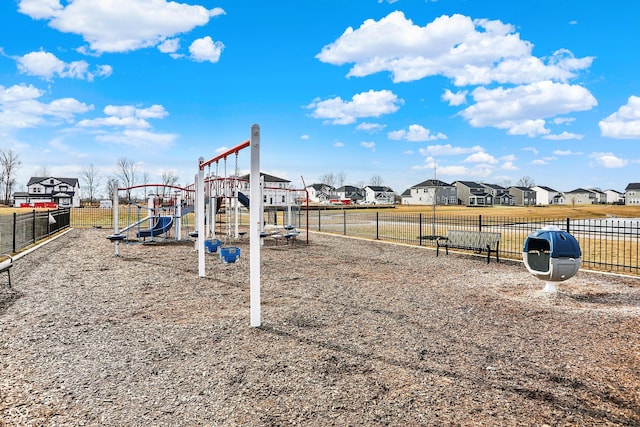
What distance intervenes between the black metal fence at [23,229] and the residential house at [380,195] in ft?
339

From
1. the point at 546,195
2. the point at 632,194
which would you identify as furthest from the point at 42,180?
the point at 632,194

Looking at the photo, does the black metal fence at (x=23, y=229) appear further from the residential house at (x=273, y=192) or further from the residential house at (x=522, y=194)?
the residential house at (x=522, y=194)

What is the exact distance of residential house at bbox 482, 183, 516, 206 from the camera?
114500 millimetres

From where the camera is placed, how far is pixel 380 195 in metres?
122

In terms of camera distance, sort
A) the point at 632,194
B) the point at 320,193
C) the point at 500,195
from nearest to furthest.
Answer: the point at 500,195 < the point at 320,193 < the point at 632,194

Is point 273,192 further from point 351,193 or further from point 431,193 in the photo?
point 351,193

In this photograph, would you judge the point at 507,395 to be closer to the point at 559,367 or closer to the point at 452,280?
the point at 559,367

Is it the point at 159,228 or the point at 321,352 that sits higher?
the point at 159,228

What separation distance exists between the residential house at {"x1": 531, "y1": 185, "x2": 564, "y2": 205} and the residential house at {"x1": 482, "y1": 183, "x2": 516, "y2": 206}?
16.9 m

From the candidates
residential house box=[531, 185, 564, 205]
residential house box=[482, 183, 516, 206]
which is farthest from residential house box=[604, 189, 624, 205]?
residential house box=[482, 183, 516, 206]

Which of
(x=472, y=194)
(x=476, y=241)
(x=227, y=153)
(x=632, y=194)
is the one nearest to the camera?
(x=227, y=153)

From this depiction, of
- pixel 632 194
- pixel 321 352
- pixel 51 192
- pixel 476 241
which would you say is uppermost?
pixel 51 192

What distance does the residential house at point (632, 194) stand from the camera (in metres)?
123

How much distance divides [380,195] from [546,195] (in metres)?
57.2
